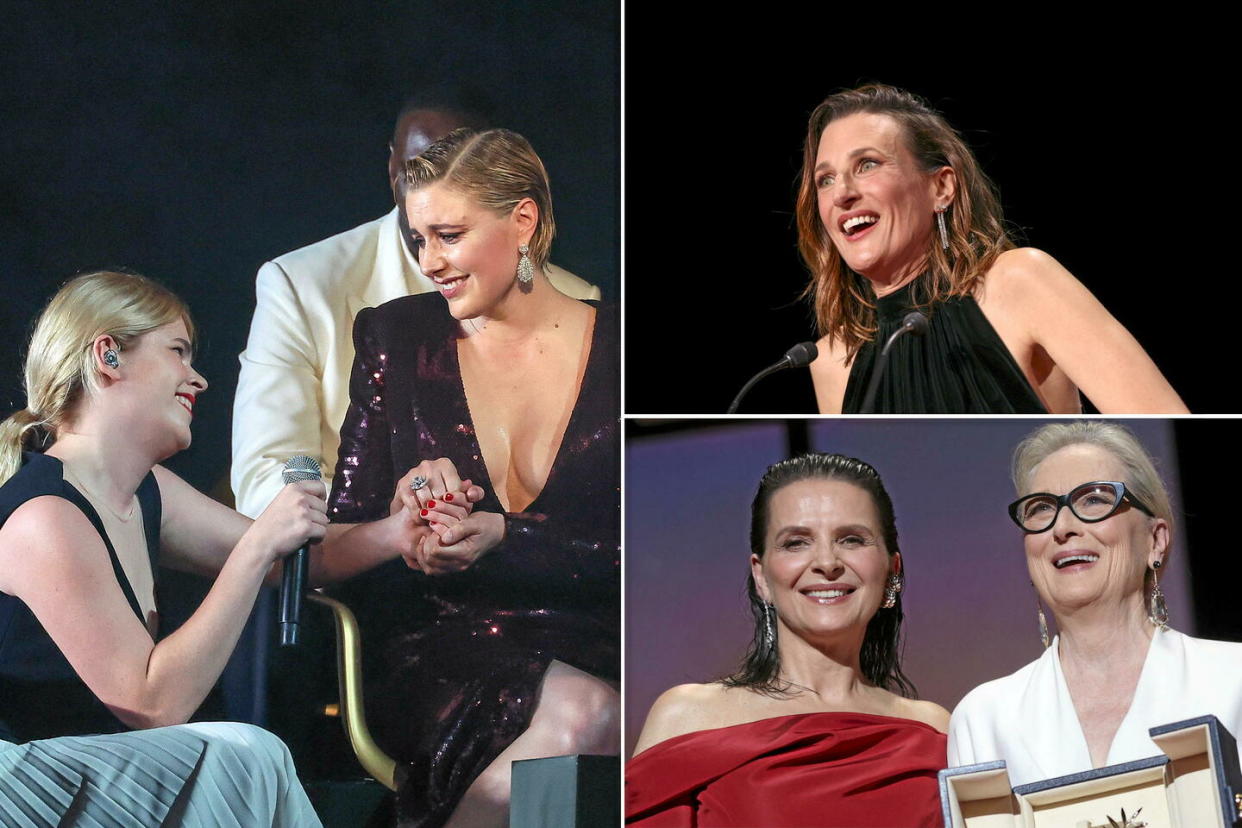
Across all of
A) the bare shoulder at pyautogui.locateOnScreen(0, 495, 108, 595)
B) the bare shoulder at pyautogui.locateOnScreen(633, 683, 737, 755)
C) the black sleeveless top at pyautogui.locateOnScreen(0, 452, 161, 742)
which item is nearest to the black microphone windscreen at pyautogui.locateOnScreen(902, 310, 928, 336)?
the bare shoulder at pyautogui.locateOnScreen(633, 683, 737, 755)

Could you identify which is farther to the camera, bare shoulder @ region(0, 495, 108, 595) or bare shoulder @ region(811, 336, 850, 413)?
bare shoulder @ region(811, 336, 850, 413)

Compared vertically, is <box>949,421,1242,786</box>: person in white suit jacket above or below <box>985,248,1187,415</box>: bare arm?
below

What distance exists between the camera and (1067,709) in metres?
4.79

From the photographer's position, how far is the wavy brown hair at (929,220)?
201 inches

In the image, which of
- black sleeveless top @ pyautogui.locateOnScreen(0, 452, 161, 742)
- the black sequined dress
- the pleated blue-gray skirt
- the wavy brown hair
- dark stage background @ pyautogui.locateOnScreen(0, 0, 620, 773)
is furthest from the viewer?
dark stage background @ pyautogui.locateOnScreen(0, 0, 620, 773)

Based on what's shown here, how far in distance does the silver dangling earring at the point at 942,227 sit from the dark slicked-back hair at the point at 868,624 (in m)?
0.80

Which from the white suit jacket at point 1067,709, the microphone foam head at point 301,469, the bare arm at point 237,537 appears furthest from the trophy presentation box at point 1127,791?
the microphone foam head at point 301,469

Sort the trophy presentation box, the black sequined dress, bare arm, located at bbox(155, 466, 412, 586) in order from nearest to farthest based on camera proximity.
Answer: the trophy presentation box, the black sequined dress, bare arm, located at bbox(155, 466, 412, 586)

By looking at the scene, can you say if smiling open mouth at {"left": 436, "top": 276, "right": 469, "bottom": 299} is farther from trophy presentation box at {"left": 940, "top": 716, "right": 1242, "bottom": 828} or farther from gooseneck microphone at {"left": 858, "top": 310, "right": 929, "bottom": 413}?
trophy presentation box at {"left": 940, "top": 716, "right": 1242, "bottom": 828}

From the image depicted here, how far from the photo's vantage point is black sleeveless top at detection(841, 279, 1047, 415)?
5.04 meters

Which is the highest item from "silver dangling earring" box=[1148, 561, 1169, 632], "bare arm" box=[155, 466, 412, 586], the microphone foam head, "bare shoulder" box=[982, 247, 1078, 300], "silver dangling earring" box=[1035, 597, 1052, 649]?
"bare shoulder" box=[982, 247, 1078, 300]

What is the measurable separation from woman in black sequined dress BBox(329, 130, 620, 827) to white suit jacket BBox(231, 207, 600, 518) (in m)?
0.06

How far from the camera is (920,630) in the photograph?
4.90 metres

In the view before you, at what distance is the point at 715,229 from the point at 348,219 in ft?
4.17
